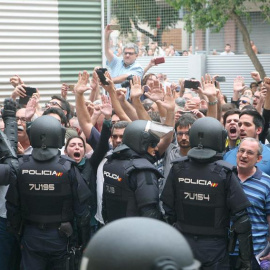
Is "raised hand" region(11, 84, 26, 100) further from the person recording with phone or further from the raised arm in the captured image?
the person recording with phone

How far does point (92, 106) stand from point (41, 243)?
2558 millimetres

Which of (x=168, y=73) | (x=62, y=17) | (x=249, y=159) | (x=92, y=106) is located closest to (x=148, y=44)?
(x=168, y=73)

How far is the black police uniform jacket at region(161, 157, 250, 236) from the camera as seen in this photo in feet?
16.2

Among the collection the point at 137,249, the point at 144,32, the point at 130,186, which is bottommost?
the point at 130,186

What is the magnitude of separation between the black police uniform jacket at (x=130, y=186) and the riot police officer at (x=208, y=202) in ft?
0.62

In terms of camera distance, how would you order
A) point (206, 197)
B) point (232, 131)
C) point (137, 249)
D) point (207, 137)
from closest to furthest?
1. point (137, 249)
2. point (206, 197)
3. point (207, 137)
4. point (232, 131)

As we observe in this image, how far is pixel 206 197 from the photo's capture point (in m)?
4.96

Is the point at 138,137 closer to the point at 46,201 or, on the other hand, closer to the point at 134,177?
the point at 134,177

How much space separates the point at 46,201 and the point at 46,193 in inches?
2.7

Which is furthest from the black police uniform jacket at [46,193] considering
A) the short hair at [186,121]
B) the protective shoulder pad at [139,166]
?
the short hair at [186,121]

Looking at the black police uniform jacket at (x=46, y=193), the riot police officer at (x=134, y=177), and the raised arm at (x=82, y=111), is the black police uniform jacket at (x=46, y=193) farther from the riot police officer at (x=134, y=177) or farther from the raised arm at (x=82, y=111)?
the raised arm at (x=82, y=111)

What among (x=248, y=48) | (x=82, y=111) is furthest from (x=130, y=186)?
(x=248, y=48)

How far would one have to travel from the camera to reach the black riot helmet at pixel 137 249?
182 cm

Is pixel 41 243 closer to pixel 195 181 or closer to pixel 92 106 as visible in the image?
pixel 195 181
